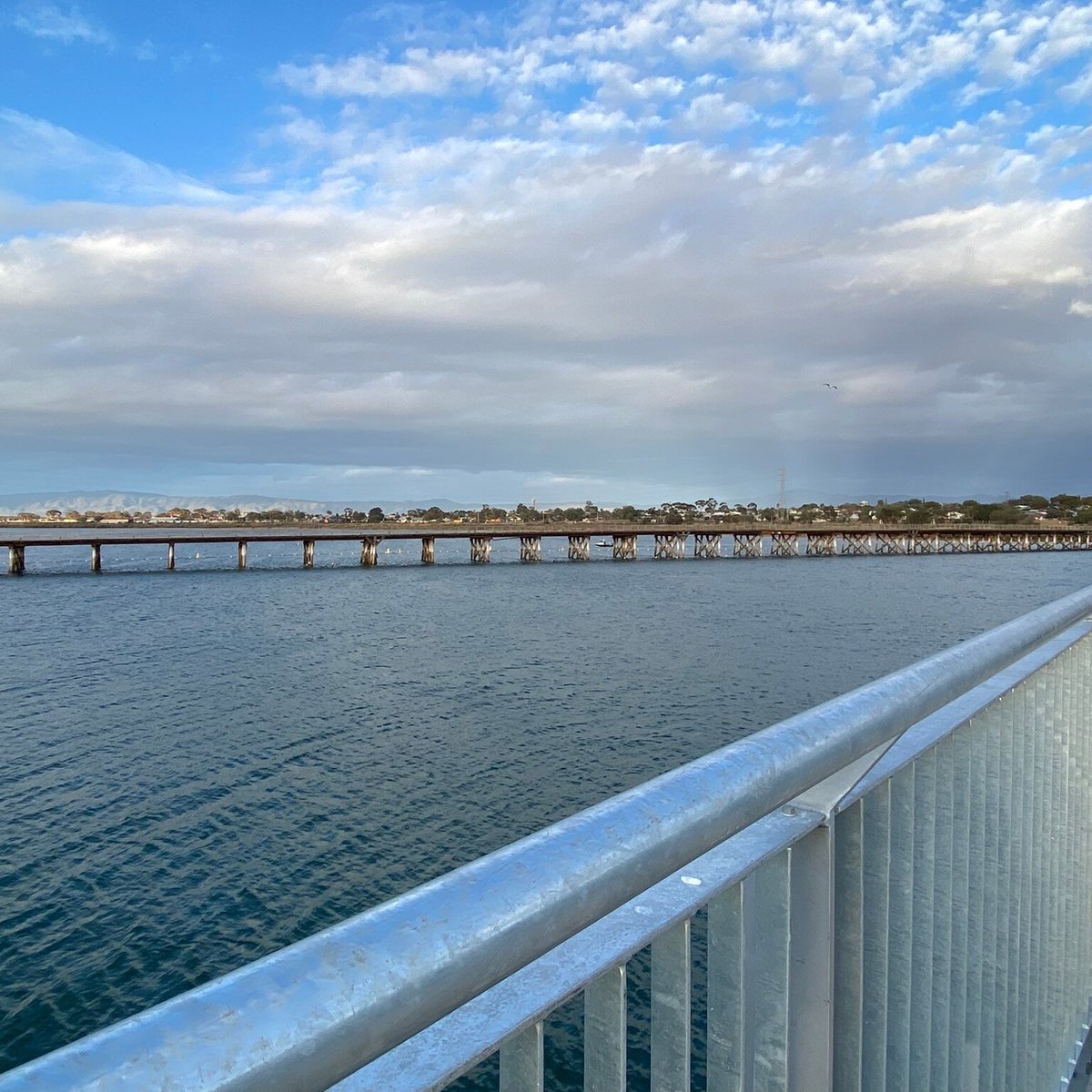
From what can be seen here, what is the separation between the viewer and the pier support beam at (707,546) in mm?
101500

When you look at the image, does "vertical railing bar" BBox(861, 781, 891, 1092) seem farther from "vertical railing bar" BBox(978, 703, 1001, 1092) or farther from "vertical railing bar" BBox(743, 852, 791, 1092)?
"vertical railing bar" BBox(978, 703, 1001, 1092)

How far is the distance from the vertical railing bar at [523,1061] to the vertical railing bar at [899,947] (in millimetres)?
842

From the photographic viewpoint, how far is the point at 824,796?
4.03 ft

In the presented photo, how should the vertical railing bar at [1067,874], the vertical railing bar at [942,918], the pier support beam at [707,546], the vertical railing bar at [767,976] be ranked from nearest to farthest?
1. the vertical railing bar at [767,976]
2. the vertical railing bar at [942,918]
3. the vertical railing bar at [1067,874]
4. the pier support beam at [707,546]

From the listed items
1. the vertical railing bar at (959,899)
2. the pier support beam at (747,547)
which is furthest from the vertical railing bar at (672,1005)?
the pier support beam at (747,547)

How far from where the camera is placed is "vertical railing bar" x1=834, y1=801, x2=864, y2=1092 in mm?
1292

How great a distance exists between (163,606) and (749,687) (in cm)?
3453

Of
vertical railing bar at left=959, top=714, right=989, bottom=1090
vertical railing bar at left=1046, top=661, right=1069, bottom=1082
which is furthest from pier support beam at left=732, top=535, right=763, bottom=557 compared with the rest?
vertical railing bar at left=959, top=714, right=989, bottom=1090

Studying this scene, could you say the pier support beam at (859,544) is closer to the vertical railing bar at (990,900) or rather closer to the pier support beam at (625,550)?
the pier support beam at (625,550)

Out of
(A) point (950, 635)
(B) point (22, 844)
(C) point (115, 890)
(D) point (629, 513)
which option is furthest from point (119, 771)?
(D) point (629, 513)

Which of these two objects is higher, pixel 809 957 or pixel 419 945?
pixel 419 945

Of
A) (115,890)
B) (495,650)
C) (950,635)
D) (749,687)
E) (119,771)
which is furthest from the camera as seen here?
(950,635)

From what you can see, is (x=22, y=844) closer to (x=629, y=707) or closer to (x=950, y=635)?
(x=629, y=707)

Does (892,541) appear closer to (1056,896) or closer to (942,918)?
(1056,896)
